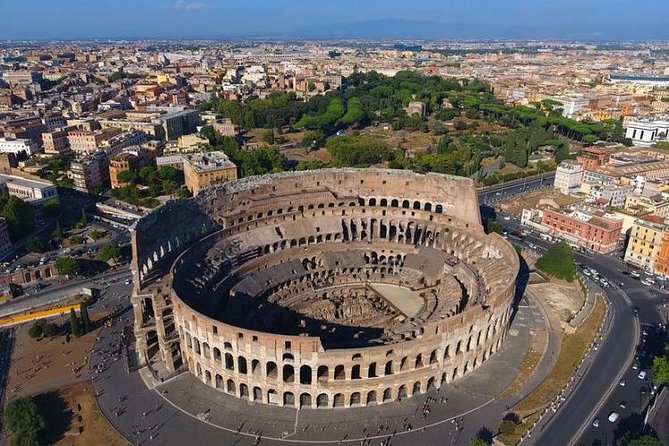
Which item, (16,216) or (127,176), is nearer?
(16,216)

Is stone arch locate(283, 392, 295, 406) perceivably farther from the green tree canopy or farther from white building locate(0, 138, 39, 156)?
white building locate(0, 138, 39, 156)

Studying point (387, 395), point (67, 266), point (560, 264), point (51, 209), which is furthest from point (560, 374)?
point (51, 209)

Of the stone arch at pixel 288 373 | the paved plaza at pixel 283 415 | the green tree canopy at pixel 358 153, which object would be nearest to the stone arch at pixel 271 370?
the stone arch at pixel 288 373

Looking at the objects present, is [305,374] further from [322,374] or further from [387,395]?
[387,395]

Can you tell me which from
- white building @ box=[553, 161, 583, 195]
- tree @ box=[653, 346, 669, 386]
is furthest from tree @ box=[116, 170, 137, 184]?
tree @ box=[653, 346, 669, 386]

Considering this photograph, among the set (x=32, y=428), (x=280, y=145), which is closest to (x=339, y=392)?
(x=32, y=428)

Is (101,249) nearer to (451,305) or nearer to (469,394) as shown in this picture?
(451,305)

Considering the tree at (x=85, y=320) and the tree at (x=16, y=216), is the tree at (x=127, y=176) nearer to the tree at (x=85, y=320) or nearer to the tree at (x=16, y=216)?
the tree at (x=16, y=216)
